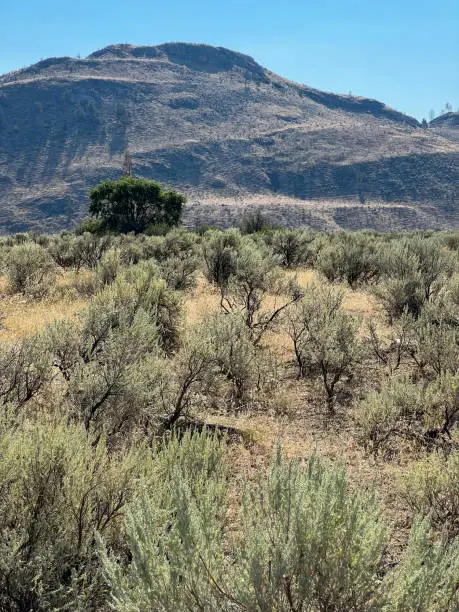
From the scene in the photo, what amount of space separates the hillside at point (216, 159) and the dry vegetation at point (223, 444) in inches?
3513

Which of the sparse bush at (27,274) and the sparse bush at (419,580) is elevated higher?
the sparse bush at (419,580)

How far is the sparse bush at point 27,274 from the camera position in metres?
13.4

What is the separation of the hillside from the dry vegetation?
89241mm

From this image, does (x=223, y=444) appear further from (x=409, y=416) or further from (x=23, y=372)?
(x=409, y=416)

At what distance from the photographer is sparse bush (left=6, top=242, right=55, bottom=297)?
43.9 feet

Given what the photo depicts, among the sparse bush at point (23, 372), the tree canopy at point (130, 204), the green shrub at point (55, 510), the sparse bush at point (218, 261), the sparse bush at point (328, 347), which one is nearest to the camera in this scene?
the green shrub at point (55, 510)

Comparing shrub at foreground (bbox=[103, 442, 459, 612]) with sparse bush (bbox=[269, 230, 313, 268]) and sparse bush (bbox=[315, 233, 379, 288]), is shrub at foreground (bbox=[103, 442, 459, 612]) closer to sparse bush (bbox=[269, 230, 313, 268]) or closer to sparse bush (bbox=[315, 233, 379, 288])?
→ sparse bush (bbox=[315, 233, 379, 288])

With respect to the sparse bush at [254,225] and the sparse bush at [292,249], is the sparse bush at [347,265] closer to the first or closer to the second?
the sparse bush at [292,249]

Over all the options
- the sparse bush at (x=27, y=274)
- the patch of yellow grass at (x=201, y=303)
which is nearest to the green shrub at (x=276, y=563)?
the patch of yellow grass at (x=201, y=303)

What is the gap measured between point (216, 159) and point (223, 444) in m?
156

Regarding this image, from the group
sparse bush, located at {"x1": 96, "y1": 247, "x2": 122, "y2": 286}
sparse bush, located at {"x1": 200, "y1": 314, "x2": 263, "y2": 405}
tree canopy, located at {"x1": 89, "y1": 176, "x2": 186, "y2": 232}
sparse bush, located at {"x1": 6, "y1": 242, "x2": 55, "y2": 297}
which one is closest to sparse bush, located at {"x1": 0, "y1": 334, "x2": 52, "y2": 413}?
sparse bush, located at {"x1": 200, "y1": 314, "x2": 263, "y2": 405}

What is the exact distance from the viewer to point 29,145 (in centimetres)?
16088

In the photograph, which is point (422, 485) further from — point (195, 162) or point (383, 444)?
point (195, 162)

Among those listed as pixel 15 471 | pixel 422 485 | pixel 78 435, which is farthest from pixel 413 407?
pixel 15 471
